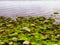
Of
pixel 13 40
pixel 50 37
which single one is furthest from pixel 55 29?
pixel 13 40

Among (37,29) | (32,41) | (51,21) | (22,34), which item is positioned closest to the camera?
(32,41)

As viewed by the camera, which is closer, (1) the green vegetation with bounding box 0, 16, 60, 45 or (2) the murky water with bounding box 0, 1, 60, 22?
(1) the green vegetation with bounding box 0, 16, 60, 45

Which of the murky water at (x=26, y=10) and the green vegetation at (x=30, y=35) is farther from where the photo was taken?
the murky water at (x=26, y=10)

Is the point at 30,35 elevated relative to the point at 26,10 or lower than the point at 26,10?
lower

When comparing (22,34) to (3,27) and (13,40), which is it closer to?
(13,40)

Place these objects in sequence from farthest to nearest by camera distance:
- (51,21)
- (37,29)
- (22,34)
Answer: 1. (51,21)
2. (37,29)
3. (22,34)

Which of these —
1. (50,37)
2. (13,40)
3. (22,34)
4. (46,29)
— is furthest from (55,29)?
(13,40)

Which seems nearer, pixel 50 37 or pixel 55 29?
pixel 50 37

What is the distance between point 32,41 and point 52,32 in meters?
0.91

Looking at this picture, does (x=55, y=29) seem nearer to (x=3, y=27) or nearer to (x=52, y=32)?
(x=52, y=32)

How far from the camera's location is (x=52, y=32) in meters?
5.12

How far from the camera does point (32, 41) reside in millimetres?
4441

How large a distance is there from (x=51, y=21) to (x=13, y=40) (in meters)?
2.25

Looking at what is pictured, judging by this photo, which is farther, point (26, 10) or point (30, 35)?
point (26, 10)
